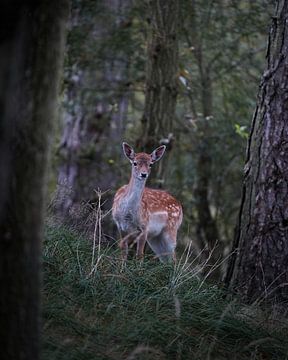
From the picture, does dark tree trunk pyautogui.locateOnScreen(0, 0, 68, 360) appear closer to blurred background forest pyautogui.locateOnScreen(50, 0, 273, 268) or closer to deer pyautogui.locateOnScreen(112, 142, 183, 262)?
deer pyautogui.locateOnScreen(112, 142, 183, 262)

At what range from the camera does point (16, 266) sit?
10.3 feet

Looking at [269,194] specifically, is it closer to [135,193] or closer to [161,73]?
[135,193]

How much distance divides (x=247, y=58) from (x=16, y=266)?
9718 mm

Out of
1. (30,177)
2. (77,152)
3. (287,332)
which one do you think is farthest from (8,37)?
(77,152)

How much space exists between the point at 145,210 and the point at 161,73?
1.86 meters

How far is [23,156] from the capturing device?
3.18 meters

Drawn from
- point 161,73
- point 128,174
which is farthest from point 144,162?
point 128,174

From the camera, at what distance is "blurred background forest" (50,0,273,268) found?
36.6ft

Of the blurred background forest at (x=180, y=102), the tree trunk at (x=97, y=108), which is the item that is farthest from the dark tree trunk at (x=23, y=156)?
the tree trunk at (x=97, y=108)

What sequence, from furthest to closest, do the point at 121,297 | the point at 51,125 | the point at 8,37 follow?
the point at 121,297, the point at 51,125, the point at 8,37

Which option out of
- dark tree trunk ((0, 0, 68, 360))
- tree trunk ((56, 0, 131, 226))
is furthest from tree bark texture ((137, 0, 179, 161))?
dark tree trunk ((0, 0, 68, 360))

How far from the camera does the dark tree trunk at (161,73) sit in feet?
30.7

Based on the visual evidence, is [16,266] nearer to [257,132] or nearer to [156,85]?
[257,132]

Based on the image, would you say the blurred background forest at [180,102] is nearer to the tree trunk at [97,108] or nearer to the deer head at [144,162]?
the tree trunk at [97,108]
